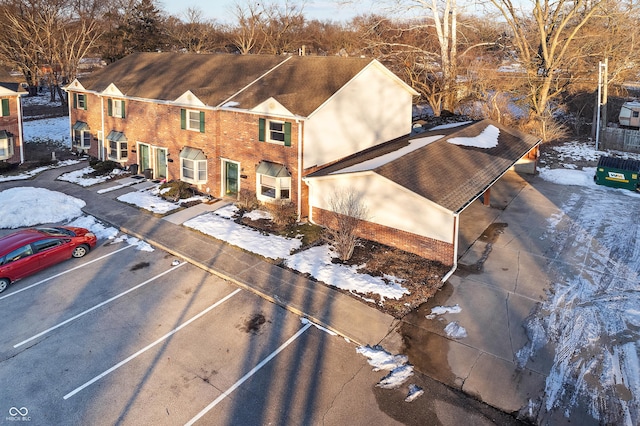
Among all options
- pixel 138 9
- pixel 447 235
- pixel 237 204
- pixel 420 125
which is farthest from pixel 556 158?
pixel 138 9

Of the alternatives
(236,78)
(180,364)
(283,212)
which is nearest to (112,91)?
(236,78)

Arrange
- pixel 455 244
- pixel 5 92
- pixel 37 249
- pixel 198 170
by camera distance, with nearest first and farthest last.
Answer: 1. pixel 37 249
2. pixel 455 244
3. pixel 198 170
4. pixel 5 92

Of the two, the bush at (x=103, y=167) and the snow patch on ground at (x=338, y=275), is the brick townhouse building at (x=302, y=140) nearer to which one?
the bush at (x=103, y=167)

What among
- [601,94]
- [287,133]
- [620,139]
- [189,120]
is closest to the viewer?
[287,133]

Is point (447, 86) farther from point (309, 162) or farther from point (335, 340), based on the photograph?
point (335, 340)

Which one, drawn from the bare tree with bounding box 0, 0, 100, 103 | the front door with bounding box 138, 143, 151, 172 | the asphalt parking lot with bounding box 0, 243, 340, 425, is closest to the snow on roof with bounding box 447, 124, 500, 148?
the asphalt parking lot with bounding box 0, 243, 340, 425

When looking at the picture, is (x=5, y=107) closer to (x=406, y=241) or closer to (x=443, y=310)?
(x=406, y=241)

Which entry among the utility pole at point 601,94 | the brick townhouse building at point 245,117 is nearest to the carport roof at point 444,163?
the brick townhouse building at point 245,117
